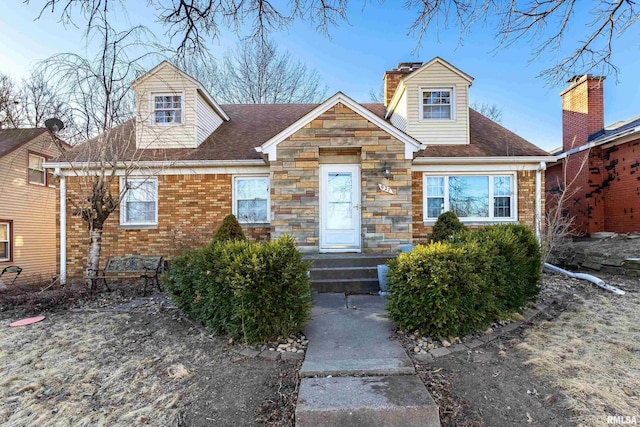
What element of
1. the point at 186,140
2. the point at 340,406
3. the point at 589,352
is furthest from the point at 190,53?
the point at 589,352

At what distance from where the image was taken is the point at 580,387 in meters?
3.27

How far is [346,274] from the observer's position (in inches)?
269

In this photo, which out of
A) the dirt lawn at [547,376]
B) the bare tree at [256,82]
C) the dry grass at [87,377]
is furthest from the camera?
the bare tree at [256,82]

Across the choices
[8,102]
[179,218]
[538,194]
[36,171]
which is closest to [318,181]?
[179,218]

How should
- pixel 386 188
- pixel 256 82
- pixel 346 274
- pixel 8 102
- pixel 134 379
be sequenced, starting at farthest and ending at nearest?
pixel 256 82
pixel 8 102
pixel 386 188
pixel 346 274
pixel 134 379

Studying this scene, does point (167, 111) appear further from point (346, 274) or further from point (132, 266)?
point (346, 274)

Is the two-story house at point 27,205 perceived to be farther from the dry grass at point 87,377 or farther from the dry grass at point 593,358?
the dry grass at point 593,358

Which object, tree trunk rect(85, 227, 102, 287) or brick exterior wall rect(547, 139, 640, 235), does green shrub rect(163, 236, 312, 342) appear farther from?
brick exterior wall rect(547, 139, 640, 235)

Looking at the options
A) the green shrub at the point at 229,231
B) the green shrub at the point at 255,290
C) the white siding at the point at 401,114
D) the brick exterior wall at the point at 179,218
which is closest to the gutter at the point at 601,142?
the white siding at the point at 401,114

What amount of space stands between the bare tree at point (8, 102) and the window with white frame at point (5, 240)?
23.4 feet

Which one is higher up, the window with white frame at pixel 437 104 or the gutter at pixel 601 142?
the window with white frame at pixel 437 104

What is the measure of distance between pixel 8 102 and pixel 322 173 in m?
19.2

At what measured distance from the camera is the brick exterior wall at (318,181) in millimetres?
7848

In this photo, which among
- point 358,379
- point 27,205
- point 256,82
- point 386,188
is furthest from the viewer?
point 256,82
